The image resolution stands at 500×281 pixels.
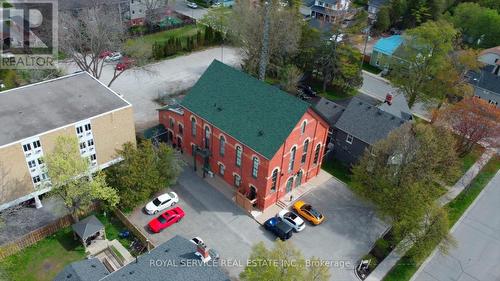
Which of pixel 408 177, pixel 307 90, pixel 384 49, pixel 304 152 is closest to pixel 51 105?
pixel 304 152

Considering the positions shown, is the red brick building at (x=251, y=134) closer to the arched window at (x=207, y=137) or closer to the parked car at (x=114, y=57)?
the arched window at (x=207, y=137)

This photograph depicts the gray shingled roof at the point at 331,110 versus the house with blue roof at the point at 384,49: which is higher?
the house with blue roof at the point at 384,49

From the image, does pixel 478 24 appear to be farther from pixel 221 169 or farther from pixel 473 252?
pixel 221 169

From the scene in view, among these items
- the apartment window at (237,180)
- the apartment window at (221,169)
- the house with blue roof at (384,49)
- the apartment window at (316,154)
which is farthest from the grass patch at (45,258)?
the house with blue roof at (384,49)

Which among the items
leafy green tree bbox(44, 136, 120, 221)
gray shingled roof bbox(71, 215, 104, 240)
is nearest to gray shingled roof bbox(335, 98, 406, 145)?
leafy green tree bbox(44, 136, 120, 221)

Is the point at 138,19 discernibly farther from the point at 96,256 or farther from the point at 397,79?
the point at 96,256

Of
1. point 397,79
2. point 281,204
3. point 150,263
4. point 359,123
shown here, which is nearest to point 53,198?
point 150,263

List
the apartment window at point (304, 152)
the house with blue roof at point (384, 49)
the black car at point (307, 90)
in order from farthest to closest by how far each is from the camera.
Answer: the house with blue roof at point (384, 49)
the black car at point (307, 90)
the apartment window at point (304, 152)

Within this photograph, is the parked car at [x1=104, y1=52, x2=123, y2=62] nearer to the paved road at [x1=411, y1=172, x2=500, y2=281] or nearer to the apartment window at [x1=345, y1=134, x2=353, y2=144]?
the apartment window at [x1=345, y1=134, x2=353, y2=144]
